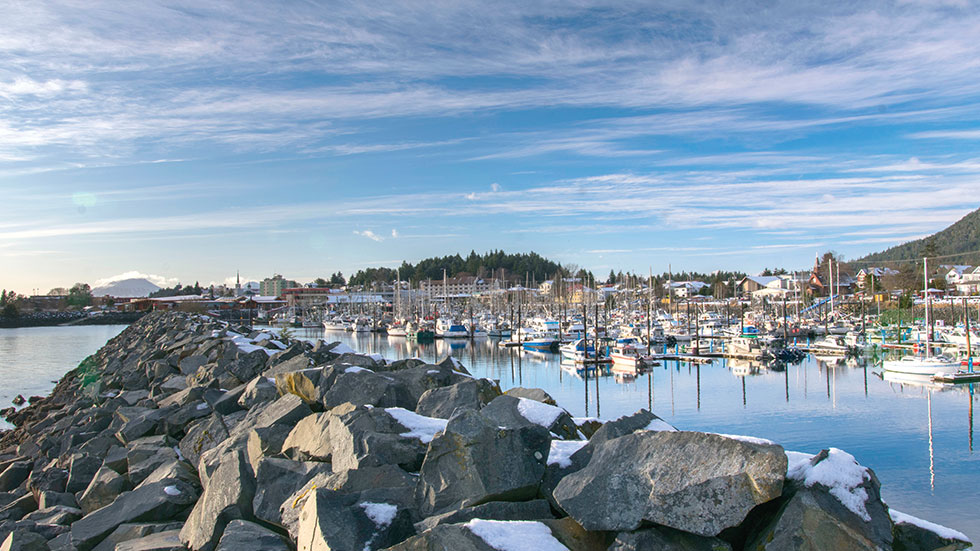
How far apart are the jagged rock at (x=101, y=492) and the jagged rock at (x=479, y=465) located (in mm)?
5520

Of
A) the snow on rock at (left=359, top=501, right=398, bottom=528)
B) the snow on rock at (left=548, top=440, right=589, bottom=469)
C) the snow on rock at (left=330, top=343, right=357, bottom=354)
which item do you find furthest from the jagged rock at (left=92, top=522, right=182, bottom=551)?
the snow on rock at (left=330, top=343, right=357, bottom=354)

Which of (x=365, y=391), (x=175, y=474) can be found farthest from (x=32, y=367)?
(x=365, y=391)

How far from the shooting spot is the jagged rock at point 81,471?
973 cm

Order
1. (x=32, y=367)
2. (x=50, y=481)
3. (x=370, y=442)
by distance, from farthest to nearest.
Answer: (x=32, y=367) → (x=50, y=481) → (x=370, y=442)

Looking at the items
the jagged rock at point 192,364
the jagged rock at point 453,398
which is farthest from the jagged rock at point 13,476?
the jagged rock at point 453,398

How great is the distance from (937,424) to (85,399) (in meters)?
32.2

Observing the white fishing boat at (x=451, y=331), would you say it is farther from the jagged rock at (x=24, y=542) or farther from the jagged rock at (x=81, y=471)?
the jagged rock at (x=24, y=542)

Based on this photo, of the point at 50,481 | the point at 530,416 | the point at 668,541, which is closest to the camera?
the point at 668,541

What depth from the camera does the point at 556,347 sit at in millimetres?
66250

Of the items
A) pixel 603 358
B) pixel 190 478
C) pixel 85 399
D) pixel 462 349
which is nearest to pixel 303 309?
pixel 462 349

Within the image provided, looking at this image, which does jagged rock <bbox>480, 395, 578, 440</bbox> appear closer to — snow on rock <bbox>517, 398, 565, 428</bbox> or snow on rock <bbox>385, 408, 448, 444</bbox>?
snow on rock <bbox>517, 398, 565, 428</bbox>

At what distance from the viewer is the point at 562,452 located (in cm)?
523

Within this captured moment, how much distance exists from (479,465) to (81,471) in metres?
7.79

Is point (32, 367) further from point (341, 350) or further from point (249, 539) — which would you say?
point (249, 539)
